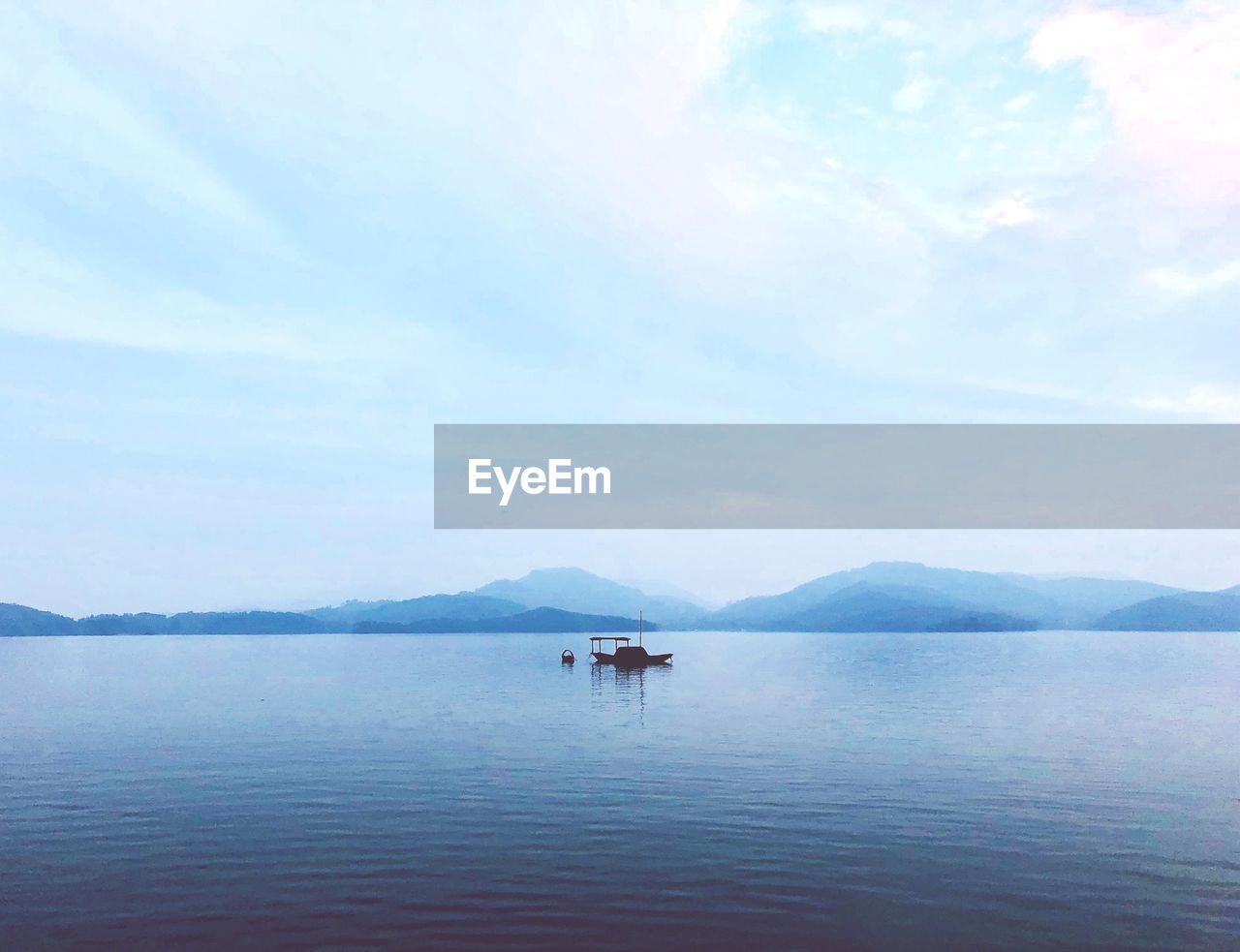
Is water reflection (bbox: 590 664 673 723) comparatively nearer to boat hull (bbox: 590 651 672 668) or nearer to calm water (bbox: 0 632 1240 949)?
boat hull (bbox: 590 651 672 668)

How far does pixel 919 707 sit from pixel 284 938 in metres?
71.6

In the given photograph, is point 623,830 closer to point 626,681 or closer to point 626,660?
point 626,681

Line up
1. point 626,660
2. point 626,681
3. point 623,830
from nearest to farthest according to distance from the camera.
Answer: point 623,830, point 626,681, point 626,660

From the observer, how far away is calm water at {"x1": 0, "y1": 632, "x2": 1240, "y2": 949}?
2419 centimetres

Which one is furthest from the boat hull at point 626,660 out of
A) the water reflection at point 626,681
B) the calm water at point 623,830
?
the calm water at point 623,830

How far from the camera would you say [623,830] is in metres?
34.1

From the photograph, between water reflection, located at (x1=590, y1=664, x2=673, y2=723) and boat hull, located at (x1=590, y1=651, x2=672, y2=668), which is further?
boat hull, located at (x1=590, y1=651, x2=672, y2=668)

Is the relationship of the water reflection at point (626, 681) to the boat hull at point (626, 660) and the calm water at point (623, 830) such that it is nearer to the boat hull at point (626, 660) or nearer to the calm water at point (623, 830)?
the boat hull at point (626, 660)

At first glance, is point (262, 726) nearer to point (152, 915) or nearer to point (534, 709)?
point (534, 709)

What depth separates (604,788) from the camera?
1670 inches

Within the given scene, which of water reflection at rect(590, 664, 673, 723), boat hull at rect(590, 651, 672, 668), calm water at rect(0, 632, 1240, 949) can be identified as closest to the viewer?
calm water at rect(0, 632, 1240, 949)

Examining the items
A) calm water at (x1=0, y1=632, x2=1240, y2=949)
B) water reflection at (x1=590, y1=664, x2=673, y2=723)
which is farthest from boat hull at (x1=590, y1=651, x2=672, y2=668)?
calm water at (x1=0, y1=632, x2=1240, y2=949)

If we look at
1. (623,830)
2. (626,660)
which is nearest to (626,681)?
(626,660)

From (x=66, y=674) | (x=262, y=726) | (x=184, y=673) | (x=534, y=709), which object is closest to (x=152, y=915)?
(x=262, y=726)
